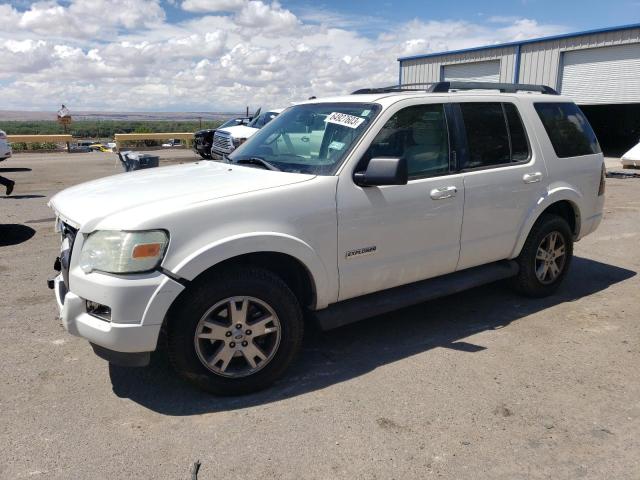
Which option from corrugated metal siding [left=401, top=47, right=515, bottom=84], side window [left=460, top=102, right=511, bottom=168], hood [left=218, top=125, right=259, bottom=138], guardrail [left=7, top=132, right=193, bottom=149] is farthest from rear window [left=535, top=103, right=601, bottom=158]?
guardrail [left=7, top=132, right=193, bottom=149]

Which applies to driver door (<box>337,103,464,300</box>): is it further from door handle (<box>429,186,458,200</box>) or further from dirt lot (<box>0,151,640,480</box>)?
dirt lot (<box>0,151,640,480</box>)

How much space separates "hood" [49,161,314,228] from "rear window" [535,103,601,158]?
263 cm

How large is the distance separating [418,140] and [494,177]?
0.79m

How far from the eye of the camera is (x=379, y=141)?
12.6 feet

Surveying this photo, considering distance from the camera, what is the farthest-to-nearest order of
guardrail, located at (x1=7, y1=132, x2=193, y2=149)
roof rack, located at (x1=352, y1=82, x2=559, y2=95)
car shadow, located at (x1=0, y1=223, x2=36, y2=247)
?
guardrail, located at (x1=7, y1=132, x2=193, y2=149), car shadow, located at (x1=0, y1=223, x2=36, y2=247), roof rack, located at (x1=352, y1=82, x2=559, y2=95)

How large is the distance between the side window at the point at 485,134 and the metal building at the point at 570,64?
1845 centimetres

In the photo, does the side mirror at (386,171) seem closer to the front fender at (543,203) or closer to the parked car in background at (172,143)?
the front fender at (543,203)

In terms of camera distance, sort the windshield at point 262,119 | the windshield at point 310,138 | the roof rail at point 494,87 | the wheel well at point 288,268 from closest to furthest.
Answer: the wheel well at point 288,268 → the windshield at point 310,138 → the roof rail at point 494,87 → the windshield at point 262,119

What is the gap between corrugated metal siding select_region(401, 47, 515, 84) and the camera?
76.9ft

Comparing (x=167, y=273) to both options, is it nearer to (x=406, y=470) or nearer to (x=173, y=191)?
(x=173, y=191)

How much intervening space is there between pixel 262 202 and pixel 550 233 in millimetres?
2990

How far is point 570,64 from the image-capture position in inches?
856

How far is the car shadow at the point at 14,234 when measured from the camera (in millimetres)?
7309

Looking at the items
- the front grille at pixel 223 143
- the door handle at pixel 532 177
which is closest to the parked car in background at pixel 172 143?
the front grille at pixel 223 143
